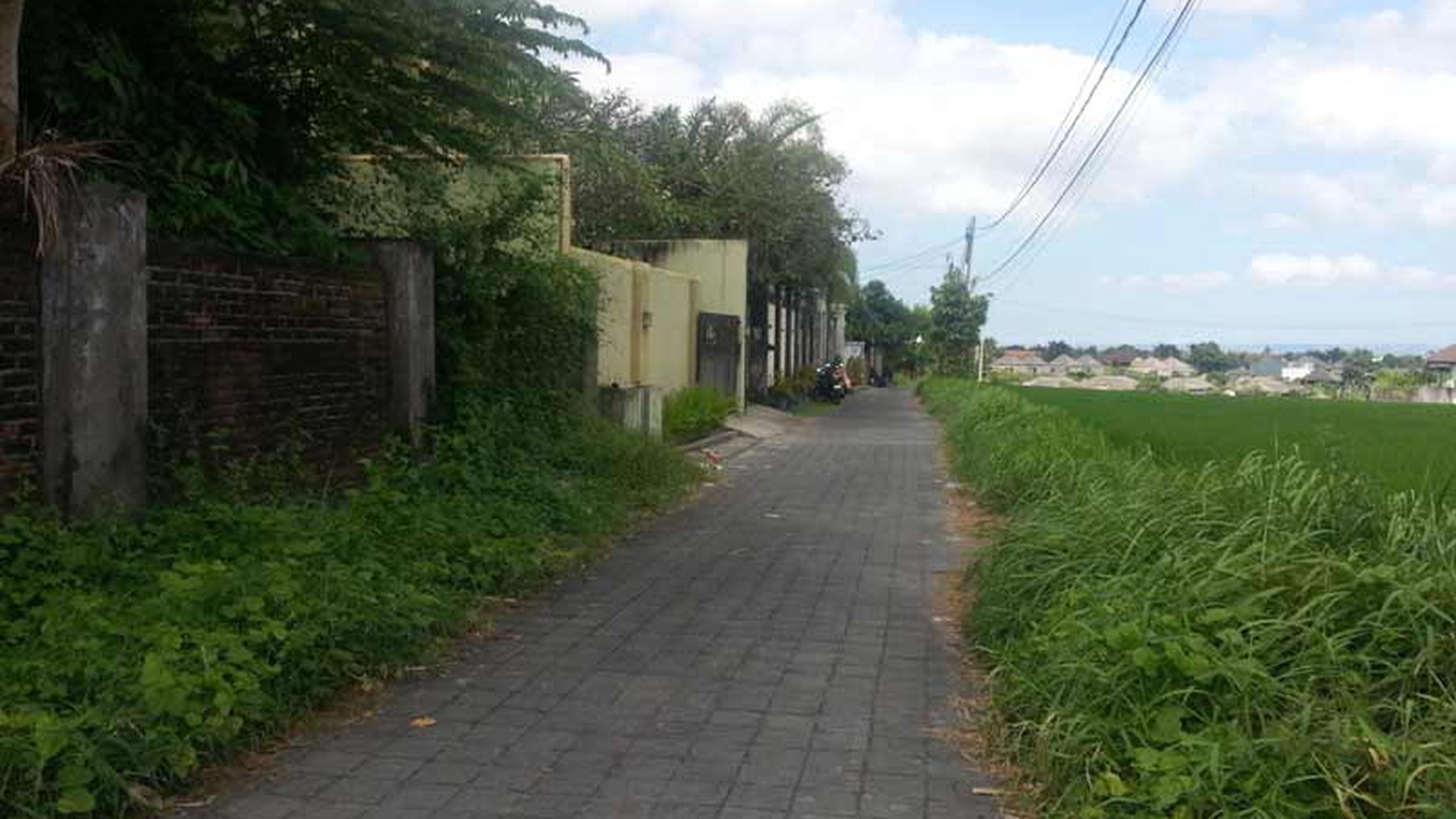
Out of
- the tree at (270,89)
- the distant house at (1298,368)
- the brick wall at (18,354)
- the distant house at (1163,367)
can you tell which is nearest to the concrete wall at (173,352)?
the brick wall at (18,354)

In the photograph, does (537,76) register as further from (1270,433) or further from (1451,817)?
(1270,433)

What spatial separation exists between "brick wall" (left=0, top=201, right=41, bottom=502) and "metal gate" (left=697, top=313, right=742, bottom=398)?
15933 millimetres

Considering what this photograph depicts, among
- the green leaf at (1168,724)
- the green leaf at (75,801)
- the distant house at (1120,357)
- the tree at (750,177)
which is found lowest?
the green leaf at (75,801)

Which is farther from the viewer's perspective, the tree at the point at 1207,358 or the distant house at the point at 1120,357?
the distant house at the point at 1120,357

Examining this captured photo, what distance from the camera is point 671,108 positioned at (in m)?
28.7

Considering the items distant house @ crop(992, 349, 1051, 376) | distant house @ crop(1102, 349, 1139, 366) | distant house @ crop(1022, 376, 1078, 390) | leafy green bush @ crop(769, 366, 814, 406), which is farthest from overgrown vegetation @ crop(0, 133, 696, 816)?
distant house @ crop(1102, 349, 1139, 366)

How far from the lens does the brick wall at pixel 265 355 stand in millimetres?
6551

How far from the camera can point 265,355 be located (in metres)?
7.40

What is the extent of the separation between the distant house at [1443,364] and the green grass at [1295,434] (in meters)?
66.8

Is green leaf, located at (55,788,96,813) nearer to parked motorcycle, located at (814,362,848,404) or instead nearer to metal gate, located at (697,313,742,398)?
metal gate, located at (697,313,742,398)

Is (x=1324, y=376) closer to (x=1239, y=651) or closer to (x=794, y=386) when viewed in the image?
(x=794, y=386)

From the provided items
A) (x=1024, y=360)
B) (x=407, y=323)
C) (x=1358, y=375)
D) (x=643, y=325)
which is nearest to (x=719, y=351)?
(x=643, y=325)

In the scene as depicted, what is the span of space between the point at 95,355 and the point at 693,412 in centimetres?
1265

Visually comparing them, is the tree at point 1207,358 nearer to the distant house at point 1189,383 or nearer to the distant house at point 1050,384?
A: the distant house at point 1189,383
